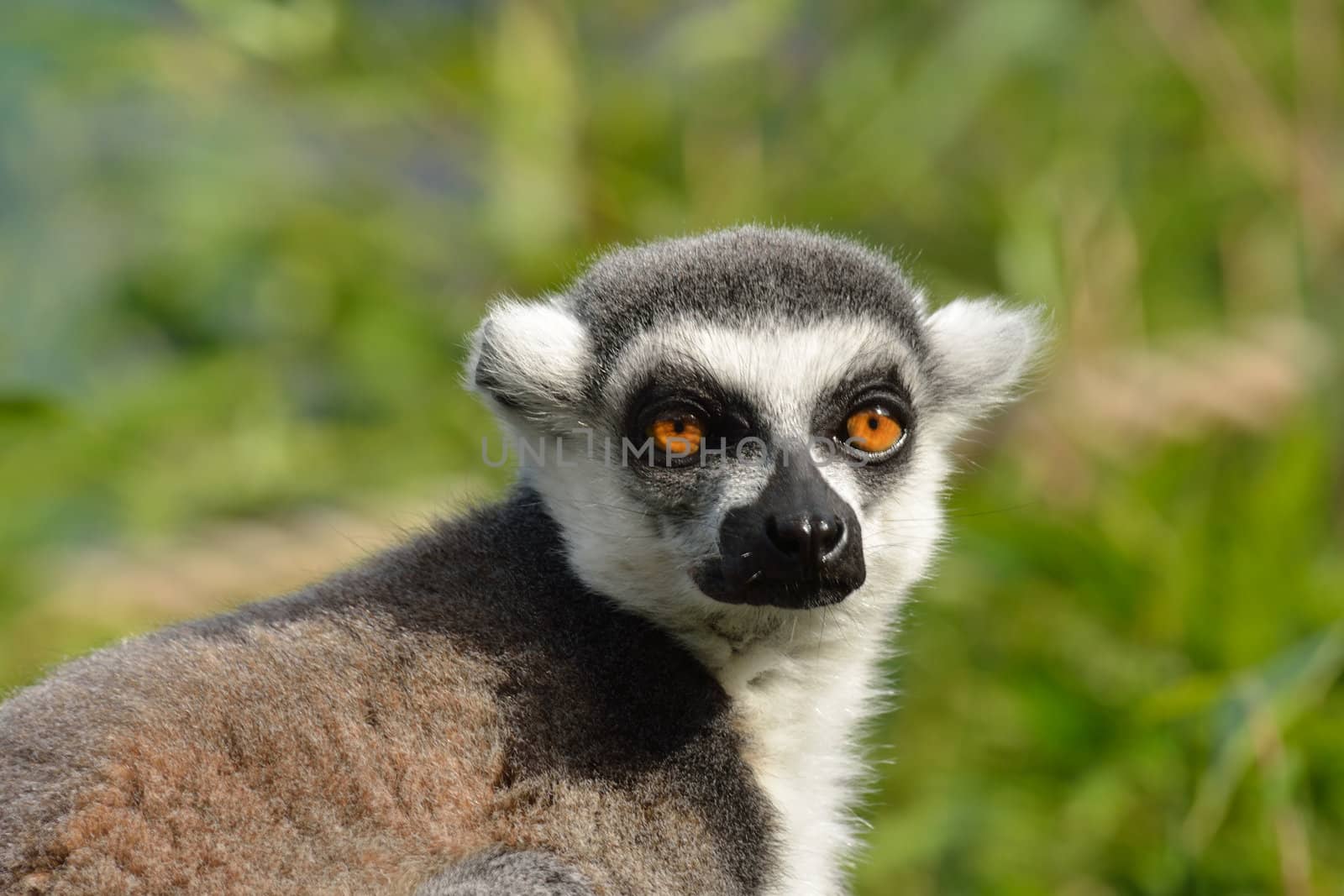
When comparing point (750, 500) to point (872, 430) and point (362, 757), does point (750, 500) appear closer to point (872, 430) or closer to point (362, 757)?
point (872, 430)

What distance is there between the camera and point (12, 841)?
5.97 feet

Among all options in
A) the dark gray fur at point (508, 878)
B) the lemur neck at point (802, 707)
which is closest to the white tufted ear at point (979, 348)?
the lemur neck at point (802, 707)

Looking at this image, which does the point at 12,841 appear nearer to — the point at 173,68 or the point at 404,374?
the point at 404,374

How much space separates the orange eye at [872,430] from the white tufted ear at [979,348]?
28cm

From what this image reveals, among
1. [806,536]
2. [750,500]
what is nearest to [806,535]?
[806,536]

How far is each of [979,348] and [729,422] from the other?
0.64 metres

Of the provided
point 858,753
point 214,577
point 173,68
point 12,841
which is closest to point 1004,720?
point 858,753

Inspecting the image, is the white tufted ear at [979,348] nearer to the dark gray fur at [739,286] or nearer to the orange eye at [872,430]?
the dark gray fur at [739,286]

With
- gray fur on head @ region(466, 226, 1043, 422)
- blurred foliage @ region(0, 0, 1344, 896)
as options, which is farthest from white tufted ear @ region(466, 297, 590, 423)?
blurred foliage @ region(0, 0, 1344, 896)

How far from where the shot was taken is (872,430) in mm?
2387

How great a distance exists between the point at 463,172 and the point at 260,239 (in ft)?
Answer: 2.90

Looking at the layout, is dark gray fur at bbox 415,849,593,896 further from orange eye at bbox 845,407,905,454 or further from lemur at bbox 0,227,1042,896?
orange eye at bbox 845,407,905,454

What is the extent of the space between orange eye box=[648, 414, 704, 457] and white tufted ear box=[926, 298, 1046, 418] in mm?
572

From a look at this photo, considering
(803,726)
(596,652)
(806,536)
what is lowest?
(803,726)
